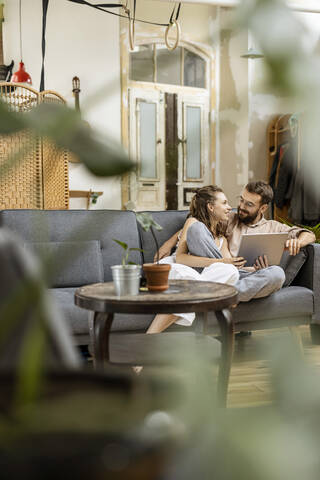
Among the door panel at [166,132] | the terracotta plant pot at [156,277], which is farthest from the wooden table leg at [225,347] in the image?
the door panel at [166,132]

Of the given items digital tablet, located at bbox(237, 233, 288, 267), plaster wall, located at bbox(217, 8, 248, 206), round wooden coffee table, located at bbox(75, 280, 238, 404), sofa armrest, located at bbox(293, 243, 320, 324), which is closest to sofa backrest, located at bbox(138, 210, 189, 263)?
digital tablet, located at bbox(237, 233, 288, 267)

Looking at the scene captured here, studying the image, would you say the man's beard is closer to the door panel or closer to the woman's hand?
the woman's hand

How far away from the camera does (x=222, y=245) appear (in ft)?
10.2

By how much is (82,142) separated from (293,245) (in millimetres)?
2839

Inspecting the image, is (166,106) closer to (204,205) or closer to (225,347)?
(204,205)

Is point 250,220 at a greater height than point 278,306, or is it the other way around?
point 250,220

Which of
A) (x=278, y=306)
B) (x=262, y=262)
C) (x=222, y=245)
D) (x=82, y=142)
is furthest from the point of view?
(x=222, y=245)

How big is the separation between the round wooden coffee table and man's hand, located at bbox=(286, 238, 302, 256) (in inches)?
37.0

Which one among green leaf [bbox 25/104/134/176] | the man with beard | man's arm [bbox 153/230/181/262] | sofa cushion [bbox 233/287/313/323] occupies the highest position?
green leaf [bbox 25/104/134/176]

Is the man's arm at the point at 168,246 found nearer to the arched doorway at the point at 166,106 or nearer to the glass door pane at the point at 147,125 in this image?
the arched doorway at the point at 166,106

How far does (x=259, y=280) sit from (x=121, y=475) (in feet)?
8.53

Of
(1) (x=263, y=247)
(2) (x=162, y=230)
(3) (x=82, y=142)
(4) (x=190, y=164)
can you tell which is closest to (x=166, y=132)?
(4) (x=190, y=164)

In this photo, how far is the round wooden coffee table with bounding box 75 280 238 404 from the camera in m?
1.75

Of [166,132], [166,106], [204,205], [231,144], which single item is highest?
[166,106]
